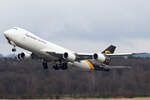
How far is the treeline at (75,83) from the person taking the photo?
69.6 meters

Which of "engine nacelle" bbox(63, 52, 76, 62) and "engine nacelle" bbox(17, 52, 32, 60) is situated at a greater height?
"engine nacelle" bbox(17, 52, 32, 60)

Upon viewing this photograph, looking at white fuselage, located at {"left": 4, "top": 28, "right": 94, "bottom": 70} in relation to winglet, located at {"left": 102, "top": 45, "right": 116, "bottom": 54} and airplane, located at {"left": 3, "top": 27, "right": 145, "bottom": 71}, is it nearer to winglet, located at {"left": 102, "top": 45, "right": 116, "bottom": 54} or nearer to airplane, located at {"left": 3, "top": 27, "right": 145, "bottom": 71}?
airplane, located at {"left": 3, "top": 27, "right": 145, "bottom": 71}

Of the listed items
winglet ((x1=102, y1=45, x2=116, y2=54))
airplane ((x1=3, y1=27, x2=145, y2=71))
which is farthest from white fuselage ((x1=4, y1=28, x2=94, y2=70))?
winglet ((x1=102, y1=45, x2=116, y2=54))

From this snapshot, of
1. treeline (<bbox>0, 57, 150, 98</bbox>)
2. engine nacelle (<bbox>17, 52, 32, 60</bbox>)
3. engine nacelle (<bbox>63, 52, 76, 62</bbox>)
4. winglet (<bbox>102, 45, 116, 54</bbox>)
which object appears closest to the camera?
engine nacelle (<bbox>63, 52, 76, 62</bbox>)

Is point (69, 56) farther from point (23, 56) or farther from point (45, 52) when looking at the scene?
point (23, 56)

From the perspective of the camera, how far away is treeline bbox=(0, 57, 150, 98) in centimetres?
6962

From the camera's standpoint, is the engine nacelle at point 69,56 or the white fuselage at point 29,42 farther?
the engine nacelle at point 69,56

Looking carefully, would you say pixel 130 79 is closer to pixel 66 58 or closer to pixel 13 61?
pixel 66 58

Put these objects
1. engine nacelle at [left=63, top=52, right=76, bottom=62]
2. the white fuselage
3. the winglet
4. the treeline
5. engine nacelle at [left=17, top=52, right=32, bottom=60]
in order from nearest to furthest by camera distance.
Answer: the white fuselage, engine nacelle at [left=63, top=52, right=76, bottom=62], engine nacelle at [left=17, top=52, right=32, bottom=60], the winglet, the treeline

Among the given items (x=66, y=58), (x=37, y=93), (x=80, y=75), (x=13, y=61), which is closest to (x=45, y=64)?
(x=66, y=58)

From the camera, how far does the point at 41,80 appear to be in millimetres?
73188

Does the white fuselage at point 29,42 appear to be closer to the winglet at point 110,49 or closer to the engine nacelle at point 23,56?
the engine nacelle at point 23,56

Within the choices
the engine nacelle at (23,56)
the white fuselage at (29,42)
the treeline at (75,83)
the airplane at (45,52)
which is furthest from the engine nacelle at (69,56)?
the treeline at (75,83)

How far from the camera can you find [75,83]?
237 ft
